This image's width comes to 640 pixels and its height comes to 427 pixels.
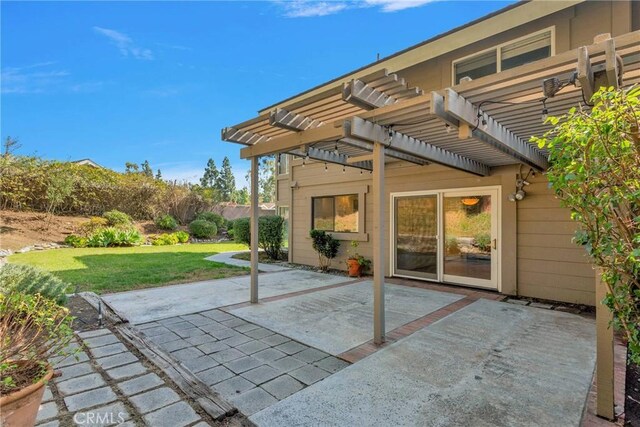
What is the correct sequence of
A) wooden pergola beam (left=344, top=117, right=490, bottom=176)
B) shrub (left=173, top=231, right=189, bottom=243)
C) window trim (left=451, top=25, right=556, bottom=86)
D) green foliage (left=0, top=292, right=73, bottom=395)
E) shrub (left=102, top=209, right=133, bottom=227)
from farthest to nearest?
shrub (left=173, top=231, right=189, bottom=243)
shrub (left=102, top=209, right=133, bottom=227)
window trim (left=451, top=25, right=556, bottom=86)
wooden pergola beam (left=344, top=117, right=490, bottom=176)
green foliage (left=0, top=292, right=73, bottom=395)

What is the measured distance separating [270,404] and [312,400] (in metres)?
0.35

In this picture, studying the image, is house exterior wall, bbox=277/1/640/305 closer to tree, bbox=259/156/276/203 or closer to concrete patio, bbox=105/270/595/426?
concrete patio, bbox=105/270/595/426

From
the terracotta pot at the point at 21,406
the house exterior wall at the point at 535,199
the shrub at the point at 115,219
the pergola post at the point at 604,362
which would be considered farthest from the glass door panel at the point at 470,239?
the shrub at the point at 115,219

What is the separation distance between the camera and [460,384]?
9.45 ft

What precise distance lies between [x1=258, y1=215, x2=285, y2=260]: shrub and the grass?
2054 mm

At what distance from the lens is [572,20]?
535 centimetres

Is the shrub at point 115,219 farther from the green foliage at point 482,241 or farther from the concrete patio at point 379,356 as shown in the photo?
the green foliage at point 482,241

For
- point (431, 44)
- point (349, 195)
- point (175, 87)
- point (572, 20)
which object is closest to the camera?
point (572, 20)

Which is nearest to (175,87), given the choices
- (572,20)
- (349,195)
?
(349,195)

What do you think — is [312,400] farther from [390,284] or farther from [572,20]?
[572,20]

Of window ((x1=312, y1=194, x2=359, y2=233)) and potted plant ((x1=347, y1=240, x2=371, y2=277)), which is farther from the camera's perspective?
window ((x1=312, y1=194, x2=359, y2=233))

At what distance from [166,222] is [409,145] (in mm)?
15982

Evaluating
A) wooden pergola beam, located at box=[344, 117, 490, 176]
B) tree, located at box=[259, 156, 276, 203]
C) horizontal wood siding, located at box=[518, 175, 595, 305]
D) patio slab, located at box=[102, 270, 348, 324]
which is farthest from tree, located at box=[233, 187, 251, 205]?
horizontal wood siding, located at box=[518, 175, 595, 305]

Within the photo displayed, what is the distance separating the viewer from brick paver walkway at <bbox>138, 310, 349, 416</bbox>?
2.79m
